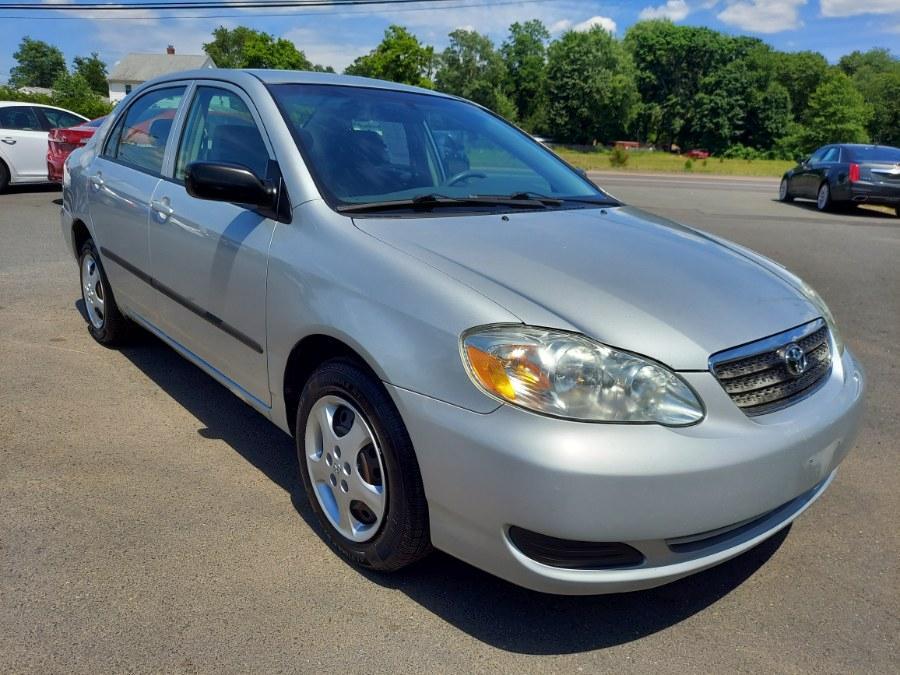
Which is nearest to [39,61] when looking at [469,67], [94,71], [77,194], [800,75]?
[94,71]

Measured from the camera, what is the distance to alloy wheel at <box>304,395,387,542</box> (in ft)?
8.05

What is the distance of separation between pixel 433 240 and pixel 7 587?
5.92 feet

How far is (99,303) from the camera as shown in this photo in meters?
4.77

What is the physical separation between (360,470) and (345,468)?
0.07 meters

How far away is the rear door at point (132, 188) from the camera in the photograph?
3.86 meters

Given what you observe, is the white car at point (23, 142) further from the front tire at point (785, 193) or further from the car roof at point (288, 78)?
the front tire at point (785, 193)

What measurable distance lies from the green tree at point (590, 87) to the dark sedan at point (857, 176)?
63609mm

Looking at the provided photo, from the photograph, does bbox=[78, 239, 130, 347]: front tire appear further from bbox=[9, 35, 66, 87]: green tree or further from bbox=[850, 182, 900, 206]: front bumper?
bbox=[9, 35, 66, 87]: green tree

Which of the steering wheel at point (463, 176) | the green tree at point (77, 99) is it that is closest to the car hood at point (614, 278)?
the steering wheel at point (463, 176)

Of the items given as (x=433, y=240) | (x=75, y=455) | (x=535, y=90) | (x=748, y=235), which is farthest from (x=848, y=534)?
(x=535, y=90)

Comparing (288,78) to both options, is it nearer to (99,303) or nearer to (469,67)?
(99,303)

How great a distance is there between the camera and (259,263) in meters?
2.86

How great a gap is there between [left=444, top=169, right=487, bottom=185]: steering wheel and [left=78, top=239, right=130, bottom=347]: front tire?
7.86 feet

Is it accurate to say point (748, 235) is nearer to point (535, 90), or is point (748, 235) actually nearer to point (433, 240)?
point (433, 240)
